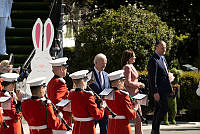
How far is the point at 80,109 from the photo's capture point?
9.16 meters

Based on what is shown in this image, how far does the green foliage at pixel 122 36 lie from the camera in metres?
17.1

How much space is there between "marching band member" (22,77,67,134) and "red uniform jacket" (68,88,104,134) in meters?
0.57

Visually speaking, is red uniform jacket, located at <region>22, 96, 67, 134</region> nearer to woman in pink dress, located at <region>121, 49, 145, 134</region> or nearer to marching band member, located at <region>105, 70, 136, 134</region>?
marching band member, located at <region>105, 70, 136, 134</region>

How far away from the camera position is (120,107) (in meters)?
9.40

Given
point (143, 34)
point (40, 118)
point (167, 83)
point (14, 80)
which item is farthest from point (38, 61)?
point (40, 118)

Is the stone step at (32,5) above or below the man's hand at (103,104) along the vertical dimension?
above

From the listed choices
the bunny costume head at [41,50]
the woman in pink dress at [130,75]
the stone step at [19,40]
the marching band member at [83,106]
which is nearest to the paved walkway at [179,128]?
the bunny costume head at [41,50]

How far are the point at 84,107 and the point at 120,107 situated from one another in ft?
1.90

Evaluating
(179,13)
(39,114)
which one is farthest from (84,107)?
(179,13)

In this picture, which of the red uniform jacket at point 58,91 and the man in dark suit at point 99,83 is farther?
the man in dark suit at point 99,83

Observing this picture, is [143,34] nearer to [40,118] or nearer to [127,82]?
[127,82]

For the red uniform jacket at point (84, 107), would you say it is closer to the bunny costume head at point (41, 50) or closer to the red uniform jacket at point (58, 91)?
the red uniform jacket at point (58, 91)

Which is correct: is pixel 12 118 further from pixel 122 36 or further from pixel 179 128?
pixel 122 36

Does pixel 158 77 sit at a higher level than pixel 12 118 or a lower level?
higher
